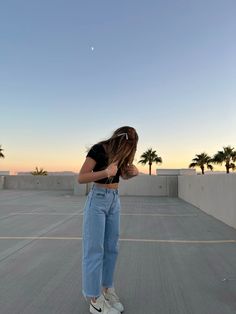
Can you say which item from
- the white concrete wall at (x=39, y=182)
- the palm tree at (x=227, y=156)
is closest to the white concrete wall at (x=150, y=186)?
the white concrete wall at (x=39, y=182)

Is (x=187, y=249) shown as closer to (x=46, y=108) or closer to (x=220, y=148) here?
(x=46, y=108)

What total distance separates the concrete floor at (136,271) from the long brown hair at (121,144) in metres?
1.30

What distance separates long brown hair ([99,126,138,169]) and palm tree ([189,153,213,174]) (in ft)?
137

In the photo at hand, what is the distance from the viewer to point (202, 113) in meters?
18.4

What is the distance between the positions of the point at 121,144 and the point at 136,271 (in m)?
2.04

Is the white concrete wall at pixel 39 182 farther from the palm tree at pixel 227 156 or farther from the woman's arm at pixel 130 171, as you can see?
the woman's arm at pixel 130 171

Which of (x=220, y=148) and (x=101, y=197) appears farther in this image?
(x=220, y=148)

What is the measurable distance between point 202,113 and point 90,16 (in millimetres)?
8389

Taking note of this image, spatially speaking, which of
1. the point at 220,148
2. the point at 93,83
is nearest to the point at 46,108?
the point at 93,83

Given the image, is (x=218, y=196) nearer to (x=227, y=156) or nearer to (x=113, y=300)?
(x=113, y=300)

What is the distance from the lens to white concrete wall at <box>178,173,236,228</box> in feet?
26.7

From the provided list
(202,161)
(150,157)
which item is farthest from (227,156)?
(150,157)

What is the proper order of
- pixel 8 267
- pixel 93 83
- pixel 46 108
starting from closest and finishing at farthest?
1. pixel 8 267
2. pixel 93 83
3. pixel 46 108

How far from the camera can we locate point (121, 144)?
9.08 ft
